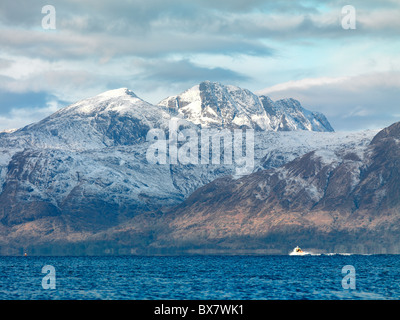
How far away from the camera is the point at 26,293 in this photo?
172 metres

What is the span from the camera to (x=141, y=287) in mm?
192625

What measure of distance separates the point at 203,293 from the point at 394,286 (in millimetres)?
55776
